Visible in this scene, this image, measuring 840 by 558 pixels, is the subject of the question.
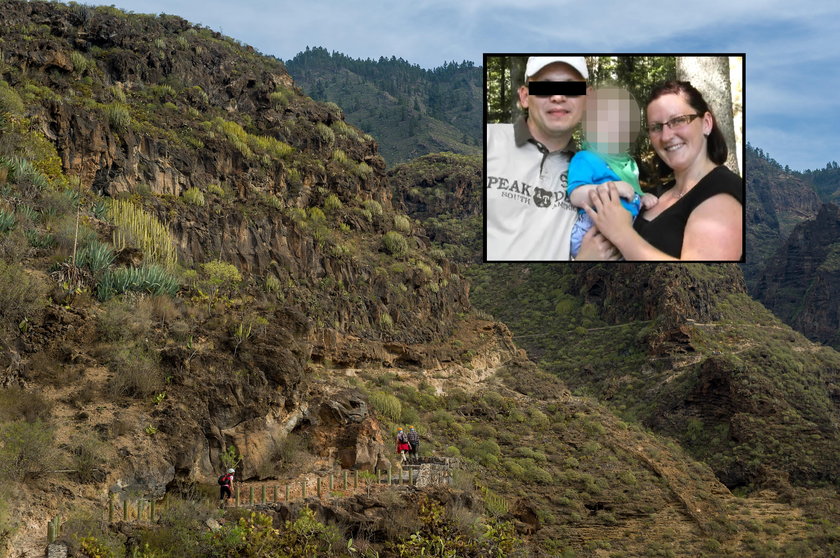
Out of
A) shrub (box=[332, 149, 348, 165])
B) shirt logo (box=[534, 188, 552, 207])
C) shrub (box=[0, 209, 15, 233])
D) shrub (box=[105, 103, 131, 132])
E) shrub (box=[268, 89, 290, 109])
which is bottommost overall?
shirt logo (box=[534, 188, 552, 207])

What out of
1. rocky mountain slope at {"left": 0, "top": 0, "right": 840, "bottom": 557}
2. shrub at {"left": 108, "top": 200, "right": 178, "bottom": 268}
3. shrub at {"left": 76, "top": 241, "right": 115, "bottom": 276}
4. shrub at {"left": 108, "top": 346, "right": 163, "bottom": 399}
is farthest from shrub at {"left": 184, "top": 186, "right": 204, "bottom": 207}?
shrub at {"left": 108, "top": 346, "right": 163, "bottom": 399}

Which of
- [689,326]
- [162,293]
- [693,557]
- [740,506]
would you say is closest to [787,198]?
[689,326]

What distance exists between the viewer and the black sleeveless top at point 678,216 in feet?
46.5

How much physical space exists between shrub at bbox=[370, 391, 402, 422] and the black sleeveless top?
19.9m

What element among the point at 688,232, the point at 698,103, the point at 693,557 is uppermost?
the point at 698,103

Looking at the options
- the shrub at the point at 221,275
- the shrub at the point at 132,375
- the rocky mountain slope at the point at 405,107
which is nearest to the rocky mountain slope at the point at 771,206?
the rocky mountain slope at the point at 405,107

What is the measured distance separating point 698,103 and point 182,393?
1086 cm

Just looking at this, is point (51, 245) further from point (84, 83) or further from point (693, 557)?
point (693, 557)

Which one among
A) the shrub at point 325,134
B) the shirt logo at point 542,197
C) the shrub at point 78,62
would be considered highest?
the shrub at point 78,62

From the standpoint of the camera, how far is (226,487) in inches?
674

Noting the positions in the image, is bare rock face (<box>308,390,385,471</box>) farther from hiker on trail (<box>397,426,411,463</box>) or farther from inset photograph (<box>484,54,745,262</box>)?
inset photograph (<box>484,54,745,262</box>)

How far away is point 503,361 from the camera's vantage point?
46719 mm

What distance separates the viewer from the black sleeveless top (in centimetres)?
1419

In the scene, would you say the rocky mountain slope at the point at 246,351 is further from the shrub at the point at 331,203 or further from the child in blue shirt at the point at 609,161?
the child in blue shirt at the point at 609,161
